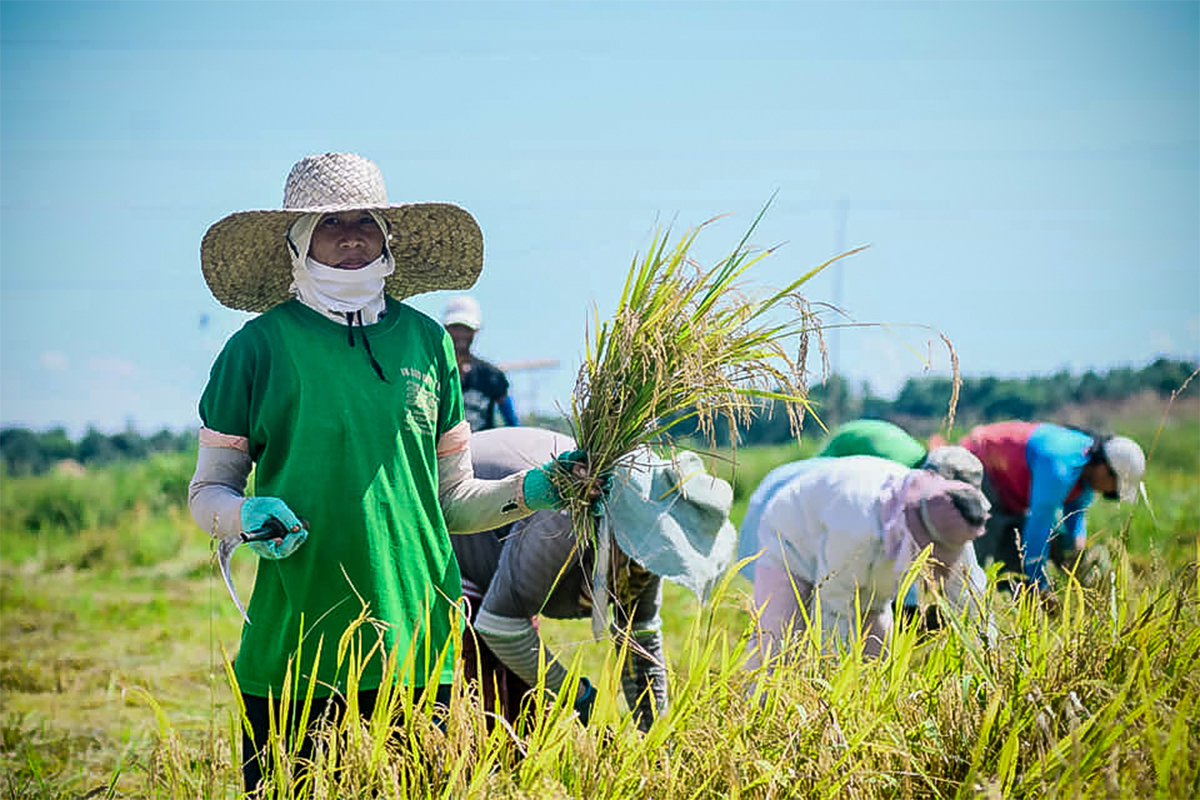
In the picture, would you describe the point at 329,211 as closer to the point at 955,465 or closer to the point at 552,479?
the point at 552,479

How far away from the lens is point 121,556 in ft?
34.7

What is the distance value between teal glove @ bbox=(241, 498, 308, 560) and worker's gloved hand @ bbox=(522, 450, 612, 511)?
520 mm

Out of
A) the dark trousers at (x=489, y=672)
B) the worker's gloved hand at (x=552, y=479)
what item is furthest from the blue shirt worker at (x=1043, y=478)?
the worker's gloved hand at (x=552, y=479)

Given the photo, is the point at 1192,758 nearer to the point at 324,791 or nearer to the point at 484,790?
the point at 484,790

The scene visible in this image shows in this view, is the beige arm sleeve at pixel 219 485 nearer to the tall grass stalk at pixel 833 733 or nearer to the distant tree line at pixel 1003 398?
the tall grass stalk at pixel 833 733

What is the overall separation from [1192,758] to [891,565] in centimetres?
167

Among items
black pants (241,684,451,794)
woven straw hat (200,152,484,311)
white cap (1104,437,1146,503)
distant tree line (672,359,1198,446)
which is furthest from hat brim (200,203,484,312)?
distant tree line (672,359,1198,446)

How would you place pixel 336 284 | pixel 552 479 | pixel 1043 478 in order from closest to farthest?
pixel 336 284, pixel 552 479, pixel 1043 478

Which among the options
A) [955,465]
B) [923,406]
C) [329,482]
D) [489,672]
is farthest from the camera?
[923,406]

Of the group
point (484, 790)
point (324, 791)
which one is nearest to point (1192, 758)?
point (484, 790)

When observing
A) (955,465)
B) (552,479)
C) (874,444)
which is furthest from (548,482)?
(874,444)

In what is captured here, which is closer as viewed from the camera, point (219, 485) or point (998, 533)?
point (219, 485)

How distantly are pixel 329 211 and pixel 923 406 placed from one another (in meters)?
10.9

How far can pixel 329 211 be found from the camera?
2402 millimetres
